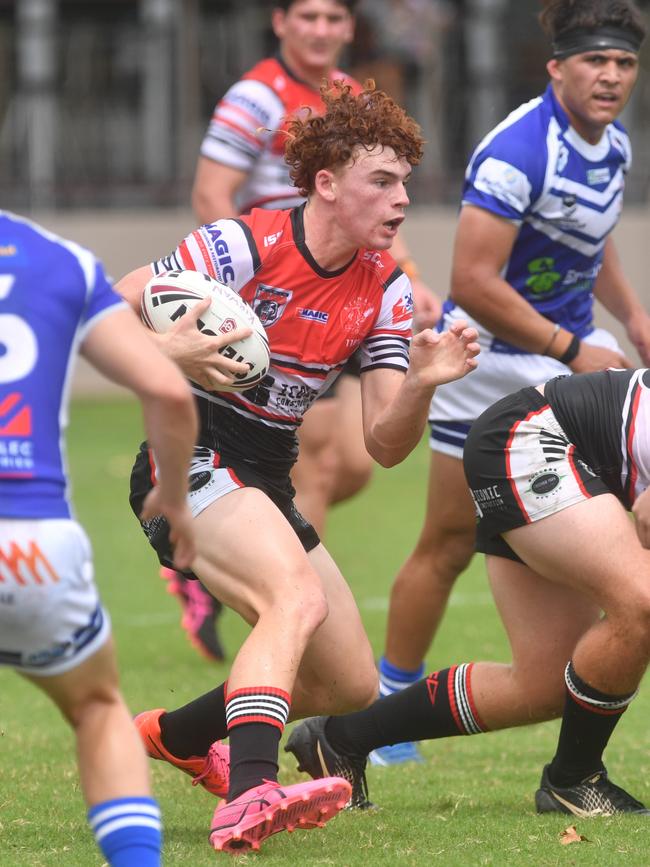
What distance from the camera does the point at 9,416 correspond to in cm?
341

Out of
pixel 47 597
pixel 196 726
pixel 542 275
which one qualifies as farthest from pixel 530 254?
pixel 47 597

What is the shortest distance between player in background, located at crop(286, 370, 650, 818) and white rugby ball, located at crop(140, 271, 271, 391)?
2.35 ft

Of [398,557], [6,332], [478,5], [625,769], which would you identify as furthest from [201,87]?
[6,332]

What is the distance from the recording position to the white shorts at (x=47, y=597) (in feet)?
11.0

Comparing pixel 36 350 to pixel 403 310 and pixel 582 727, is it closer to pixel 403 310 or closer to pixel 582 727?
pixel 403 310

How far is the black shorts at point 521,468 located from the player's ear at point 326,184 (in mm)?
789

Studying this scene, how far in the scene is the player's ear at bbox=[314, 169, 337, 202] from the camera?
477 centimetres

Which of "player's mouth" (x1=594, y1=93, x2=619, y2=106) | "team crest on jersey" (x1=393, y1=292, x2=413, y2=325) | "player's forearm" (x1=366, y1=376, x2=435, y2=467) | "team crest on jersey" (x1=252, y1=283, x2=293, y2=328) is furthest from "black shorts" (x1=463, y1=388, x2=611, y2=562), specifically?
"player's mouth" (x1=594, y1=93, x2=619, y2=106)

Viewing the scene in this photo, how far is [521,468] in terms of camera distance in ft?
15.1

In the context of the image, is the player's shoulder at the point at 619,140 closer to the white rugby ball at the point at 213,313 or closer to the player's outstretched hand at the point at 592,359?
the player's outstretched hand at the point at 592,359

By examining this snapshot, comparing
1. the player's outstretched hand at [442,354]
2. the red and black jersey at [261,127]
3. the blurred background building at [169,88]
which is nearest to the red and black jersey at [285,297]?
the player's outstretched hand at [442,354]

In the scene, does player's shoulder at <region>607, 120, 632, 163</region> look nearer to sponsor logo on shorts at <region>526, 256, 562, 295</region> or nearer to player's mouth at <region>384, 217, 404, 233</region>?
sponsor logo on shorts at <region>526, 256, 562, 295</region>

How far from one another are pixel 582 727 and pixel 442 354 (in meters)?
1.16

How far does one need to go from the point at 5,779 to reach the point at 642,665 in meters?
2.12
